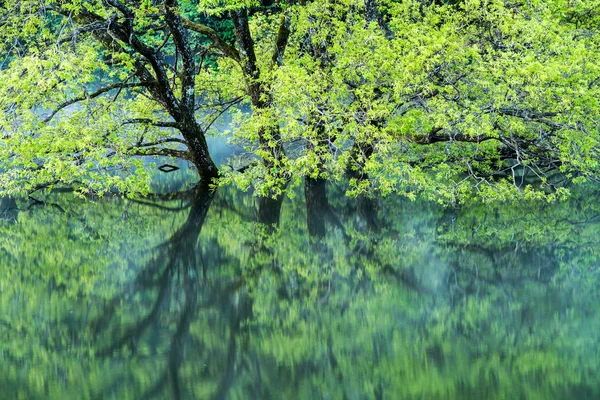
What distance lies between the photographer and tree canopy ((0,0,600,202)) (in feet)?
47.7

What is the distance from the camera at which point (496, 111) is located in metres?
15.7

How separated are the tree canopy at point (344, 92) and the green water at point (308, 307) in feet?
4.51

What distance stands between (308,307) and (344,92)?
8.64 metres

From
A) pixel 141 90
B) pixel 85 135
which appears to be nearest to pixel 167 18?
pixel 141 90

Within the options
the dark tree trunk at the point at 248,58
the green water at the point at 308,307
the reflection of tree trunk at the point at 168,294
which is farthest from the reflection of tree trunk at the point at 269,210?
the reflection of tree trunk at the point at 168,294

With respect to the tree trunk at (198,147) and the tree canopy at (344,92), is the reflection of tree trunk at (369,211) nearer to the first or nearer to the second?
the tree canopy at (344,92)

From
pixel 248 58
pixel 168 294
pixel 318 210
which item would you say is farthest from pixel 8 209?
pixel 168 294

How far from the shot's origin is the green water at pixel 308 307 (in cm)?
649

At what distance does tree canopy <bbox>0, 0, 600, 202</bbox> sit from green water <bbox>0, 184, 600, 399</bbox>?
1.37 meters

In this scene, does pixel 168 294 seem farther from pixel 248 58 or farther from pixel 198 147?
pixel 248 58

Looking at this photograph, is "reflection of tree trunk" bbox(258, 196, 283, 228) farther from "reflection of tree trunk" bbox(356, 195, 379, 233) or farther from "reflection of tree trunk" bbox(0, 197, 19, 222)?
"reflection of tree trunk" bbox(0, 197, 19, 222)

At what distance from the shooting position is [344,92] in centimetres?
1653

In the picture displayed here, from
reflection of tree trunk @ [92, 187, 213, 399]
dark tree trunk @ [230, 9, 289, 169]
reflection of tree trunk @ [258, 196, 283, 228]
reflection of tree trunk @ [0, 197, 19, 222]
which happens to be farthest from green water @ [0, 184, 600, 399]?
dark tree trunk @ [230, 9, 289, 169]

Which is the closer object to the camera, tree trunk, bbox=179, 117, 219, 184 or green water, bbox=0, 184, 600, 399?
green water, bbox=0, 184, 600, 399
